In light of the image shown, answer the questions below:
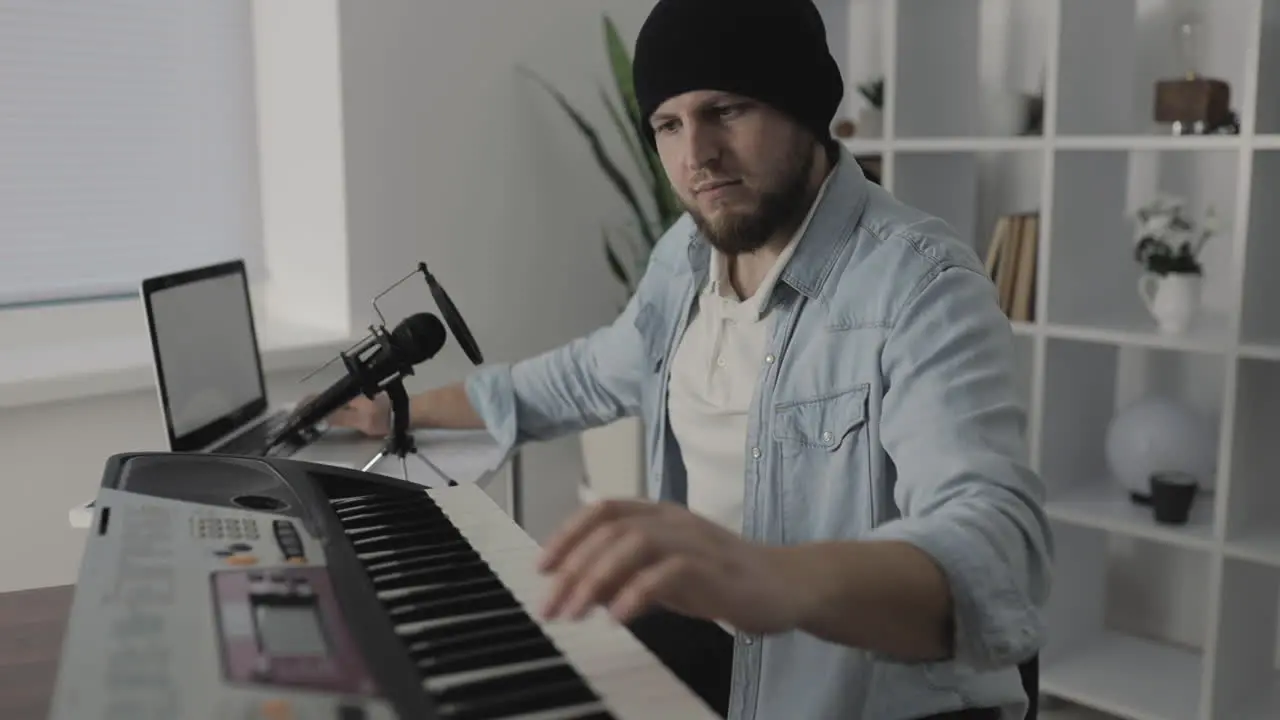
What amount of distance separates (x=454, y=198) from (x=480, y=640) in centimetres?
205

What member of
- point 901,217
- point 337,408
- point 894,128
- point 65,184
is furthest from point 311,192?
point 901,217

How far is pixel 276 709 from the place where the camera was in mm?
745

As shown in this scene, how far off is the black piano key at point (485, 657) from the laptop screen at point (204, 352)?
1.04m

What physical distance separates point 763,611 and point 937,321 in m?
0.52

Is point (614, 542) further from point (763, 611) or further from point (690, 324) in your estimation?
point (690, 324)

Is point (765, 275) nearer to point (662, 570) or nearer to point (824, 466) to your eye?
point (824, 466)

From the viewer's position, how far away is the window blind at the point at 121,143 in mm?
2443

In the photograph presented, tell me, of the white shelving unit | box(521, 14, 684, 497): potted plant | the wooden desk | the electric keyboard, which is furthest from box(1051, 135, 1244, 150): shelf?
the wooden desk

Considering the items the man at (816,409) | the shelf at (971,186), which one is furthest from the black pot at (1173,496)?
the man at (816,409)

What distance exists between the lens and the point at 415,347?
1.83 m

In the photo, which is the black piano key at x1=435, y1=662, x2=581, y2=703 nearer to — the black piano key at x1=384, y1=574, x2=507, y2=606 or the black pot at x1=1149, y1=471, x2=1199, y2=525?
the black piano key at x1=384, y1=574, x2=507, y2=606

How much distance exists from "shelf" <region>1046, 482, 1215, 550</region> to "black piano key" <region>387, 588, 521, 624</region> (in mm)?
1680

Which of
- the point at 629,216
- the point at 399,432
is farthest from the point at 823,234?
the point at 629,216

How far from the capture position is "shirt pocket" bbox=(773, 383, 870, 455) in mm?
1300
